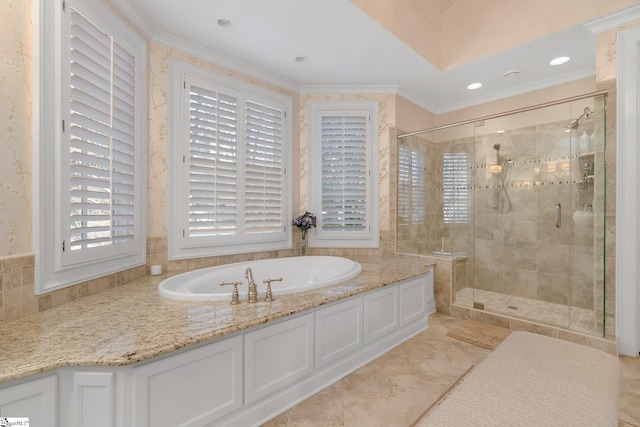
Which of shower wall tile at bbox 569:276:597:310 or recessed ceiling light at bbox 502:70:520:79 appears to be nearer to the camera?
shower wall tile at bbox 569:276:597:310

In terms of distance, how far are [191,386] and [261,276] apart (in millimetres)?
1460

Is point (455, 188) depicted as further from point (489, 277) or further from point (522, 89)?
point (522, 89)

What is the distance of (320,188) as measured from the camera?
3.43 m

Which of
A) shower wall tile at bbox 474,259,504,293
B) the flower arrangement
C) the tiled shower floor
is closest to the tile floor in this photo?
the tiled shower floor

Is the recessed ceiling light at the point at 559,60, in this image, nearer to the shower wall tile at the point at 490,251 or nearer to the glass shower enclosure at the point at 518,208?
the glass shower enclosure at the point at 518,208

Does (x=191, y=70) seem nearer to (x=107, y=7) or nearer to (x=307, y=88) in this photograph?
(x=107, y=7)

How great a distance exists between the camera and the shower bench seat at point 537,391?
0.92m

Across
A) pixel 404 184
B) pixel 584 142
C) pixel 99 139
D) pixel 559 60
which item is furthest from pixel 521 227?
pixel 99 139

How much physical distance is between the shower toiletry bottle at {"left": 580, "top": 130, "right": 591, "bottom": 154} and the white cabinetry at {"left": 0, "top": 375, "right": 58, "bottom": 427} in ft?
12.9

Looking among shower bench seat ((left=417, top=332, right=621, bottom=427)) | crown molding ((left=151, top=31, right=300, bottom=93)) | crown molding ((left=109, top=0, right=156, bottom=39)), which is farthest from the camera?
crown molding ((left=151, top=31, right=300, bottom=93))

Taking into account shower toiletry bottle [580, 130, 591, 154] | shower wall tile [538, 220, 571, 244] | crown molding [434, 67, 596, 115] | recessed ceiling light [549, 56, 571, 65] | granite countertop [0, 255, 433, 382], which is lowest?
granite countertop [0, 255, 433, 382]

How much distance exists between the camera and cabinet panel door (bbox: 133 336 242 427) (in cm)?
117

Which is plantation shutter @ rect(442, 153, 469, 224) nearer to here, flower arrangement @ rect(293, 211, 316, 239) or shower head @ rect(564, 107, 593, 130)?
shower head @ rect(564, 107, 593, 130)

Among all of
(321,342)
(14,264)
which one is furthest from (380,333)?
(14,264)
